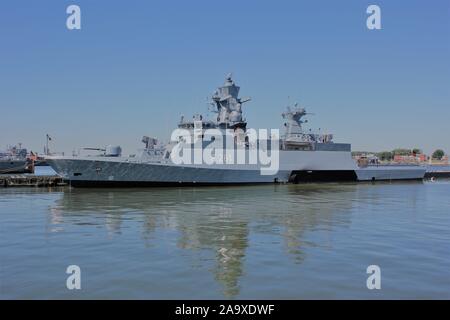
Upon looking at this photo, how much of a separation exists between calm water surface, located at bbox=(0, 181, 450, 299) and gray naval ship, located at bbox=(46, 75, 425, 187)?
1279cm

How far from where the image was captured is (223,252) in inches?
440

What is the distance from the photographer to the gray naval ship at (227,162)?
3328cm

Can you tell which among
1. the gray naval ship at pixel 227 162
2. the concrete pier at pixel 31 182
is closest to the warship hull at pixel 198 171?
the gray naval ship at pixel 227 162

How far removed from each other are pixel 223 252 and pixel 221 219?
241 inches

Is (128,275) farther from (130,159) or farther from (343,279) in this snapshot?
(130,159)

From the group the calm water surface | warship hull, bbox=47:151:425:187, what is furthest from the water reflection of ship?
warship hull, bbox=47:151:425:187

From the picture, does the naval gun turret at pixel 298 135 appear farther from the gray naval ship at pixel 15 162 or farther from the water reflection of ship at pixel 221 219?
the gray naval ship at pixel 15 162

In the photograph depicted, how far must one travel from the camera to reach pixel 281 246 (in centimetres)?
1197

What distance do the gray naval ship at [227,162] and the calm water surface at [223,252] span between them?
42.0 feet

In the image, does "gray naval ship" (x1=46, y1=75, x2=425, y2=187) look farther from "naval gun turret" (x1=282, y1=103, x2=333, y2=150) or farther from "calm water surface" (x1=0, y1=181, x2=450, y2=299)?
"calm water surface" (x1=0, y1=181, x2=450, y2=299)

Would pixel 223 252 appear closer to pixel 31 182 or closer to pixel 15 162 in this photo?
pixel 31 182

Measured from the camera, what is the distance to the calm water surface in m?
8.12
